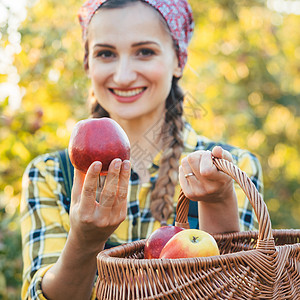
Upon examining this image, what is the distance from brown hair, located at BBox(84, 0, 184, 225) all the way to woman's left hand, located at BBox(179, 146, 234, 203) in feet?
1.48

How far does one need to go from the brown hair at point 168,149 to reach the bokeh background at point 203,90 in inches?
21.2

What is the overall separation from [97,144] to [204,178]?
1.11ft

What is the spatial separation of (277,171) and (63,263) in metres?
4.26

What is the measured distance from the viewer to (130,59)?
1787 millimetres

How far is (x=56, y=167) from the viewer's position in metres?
1.83

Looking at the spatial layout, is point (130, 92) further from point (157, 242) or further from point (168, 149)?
point (157, 242)

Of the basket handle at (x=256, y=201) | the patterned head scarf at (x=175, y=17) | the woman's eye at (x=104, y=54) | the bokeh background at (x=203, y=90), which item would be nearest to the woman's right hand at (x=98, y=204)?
the basket handle at (x=256, y=201)

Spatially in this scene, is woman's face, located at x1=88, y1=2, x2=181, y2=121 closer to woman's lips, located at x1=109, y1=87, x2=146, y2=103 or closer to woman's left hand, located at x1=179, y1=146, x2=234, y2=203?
woman's lips, located at x1=109, y1=87, x2=146, y2=103

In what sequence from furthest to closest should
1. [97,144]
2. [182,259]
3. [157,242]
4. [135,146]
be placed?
[135,146] → [97,144] → [157,242] → [182,259]

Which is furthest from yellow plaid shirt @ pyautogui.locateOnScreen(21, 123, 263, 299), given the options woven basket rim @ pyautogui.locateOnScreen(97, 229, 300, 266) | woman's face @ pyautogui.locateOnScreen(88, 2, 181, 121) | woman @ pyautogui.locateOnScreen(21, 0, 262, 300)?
woven basket rim @ pyautogui.locateOnScreen(97, 229, 300, 266)

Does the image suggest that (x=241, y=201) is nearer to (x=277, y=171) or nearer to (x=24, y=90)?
(x=24, y=90)

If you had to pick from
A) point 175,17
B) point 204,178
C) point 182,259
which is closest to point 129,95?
point 175,17

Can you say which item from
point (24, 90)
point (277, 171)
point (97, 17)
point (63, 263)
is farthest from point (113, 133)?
Answer: point (277, 171)

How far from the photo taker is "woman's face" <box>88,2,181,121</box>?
5.73 ft
